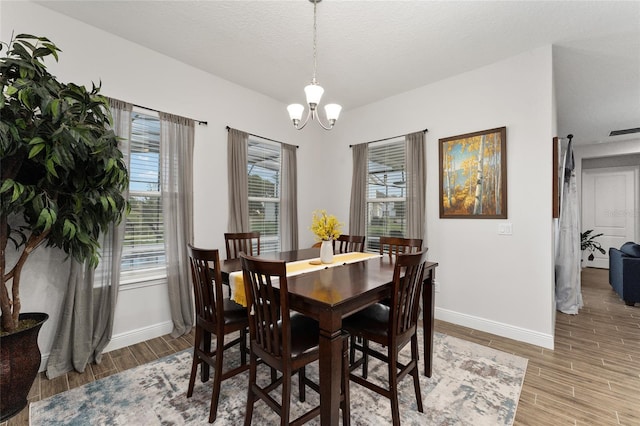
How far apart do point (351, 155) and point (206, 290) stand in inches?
127

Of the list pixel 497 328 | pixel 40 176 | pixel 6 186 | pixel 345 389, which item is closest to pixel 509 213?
pixel 497 328

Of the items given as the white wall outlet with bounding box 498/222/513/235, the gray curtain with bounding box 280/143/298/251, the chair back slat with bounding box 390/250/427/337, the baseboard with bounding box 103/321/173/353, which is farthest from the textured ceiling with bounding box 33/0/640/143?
the baseboard with bounding box 103/321/173/353

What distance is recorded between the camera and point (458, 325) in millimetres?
3342

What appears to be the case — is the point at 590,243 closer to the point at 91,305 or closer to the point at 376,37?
the point at 376,37

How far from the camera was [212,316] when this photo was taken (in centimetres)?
188

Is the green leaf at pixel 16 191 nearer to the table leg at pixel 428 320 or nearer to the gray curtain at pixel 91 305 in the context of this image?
the gray curtain at pixel 91 305

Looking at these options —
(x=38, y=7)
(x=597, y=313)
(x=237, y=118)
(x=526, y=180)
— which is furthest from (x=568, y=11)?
(x=38, y=7)

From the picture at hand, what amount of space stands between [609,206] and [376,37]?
7.49 meters

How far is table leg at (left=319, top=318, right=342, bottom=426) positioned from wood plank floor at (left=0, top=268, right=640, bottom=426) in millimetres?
1283

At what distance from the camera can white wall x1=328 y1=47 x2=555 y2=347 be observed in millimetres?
2826

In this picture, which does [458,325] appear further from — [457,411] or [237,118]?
[237,118]

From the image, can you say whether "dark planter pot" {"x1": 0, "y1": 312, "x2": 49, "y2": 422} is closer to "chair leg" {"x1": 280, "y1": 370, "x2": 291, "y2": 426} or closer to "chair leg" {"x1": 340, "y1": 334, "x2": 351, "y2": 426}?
"chair leg" {"x1": 280, "y1": 370, "x2": 291, "y2": 426}

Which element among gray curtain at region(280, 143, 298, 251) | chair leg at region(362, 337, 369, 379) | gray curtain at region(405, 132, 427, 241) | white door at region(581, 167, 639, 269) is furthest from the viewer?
white door at region(581, 167, 639, 269)

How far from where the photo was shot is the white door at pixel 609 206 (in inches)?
247
